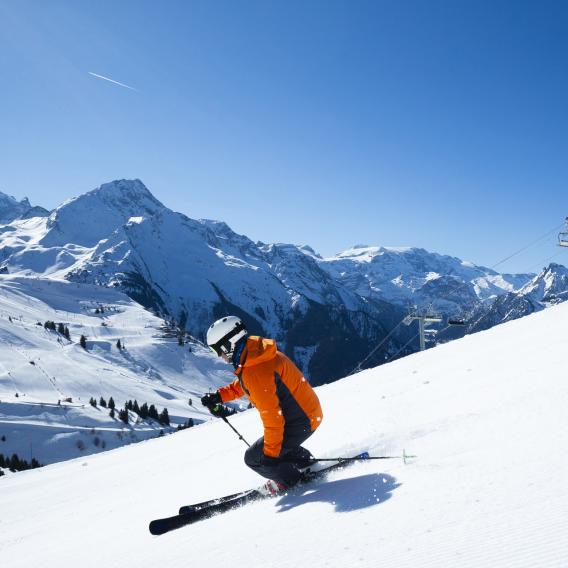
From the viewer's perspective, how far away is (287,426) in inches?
250

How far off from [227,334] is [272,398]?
1026 mm

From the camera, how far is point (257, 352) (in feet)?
19.7

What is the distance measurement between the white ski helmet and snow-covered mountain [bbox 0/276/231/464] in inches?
2912

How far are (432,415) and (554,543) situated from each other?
411 cm

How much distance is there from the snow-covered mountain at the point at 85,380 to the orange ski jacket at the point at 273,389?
74109 millimetres

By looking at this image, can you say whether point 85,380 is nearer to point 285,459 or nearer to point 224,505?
point 224,505

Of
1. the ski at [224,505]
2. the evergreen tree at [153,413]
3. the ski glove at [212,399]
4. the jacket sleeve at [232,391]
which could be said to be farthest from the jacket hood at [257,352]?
the evergreen tree at [153,413]

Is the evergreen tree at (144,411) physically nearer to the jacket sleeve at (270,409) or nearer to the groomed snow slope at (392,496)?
the groomed snow slope at (392,496)

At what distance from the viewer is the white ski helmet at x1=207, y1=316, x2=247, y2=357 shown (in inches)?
243

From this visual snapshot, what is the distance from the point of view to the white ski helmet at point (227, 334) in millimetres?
6184

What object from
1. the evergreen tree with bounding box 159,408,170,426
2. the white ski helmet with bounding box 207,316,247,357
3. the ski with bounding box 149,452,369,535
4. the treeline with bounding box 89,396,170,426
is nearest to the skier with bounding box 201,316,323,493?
the white ski helmet with bounding box 207,316,247,357

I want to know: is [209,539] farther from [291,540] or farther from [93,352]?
[93,352]

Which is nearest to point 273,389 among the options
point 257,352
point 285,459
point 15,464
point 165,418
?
point 257,352

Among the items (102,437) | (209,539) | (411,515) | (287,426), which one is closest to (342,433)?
(287,426)
